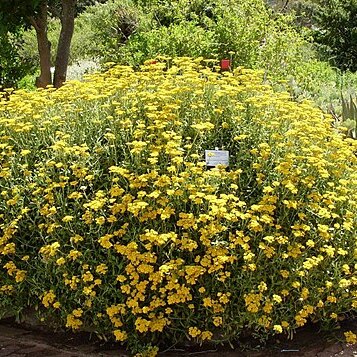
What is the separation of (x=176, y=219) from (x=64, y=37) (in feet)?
16.4

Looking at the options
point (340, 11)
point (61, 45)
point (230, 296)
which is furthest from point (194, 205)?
point (340, 11)

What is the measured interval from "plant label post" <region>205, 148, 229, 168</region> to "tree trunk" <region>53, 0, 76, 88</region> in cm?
455

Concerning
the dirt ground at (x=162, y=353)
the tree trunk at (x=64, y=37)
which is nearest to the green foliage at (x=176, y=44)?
the tree trunk at (x=64, y=37)

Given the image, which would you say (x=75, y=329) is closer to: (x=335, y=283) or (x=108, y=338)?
(x=108, y=338)

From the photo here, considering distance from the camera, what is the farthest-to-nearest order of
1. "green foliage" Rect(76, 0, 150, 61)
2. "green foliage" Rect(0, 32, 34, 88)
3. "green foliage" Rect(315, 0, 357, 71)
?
1. "green foliage" Rect(315, 0, 357, 71)
2. "green foliage" Rect(76, 0, 150, 61)
3. "green foliage" Rect(0, 32, 34, 88)

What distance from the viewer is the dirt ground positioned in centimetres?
365

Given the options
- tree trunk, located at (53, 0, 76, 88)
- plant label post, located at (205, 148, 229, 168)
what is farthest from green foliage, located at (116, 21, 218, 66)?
plant label post, located at (205, 148, 229, 168)

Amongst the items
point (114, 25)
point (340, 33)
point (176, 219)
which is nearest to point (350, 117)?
point (176, 219)

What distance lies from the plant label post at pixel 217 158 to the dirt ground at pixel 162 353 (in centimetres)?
100

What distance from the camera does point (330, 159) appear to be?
3.92m

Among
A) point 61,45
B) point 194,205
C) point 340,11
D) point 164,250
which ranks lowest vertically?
point 164,250

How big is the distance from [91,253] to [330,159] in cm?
146

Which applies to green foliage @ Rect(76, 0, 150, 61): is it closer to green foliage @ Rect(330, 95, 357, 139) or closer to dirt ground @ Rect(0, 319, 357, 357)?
green foliage @ Rect(330, 95, 357, 139)

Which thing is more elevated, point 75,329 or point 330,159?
point 330,159
